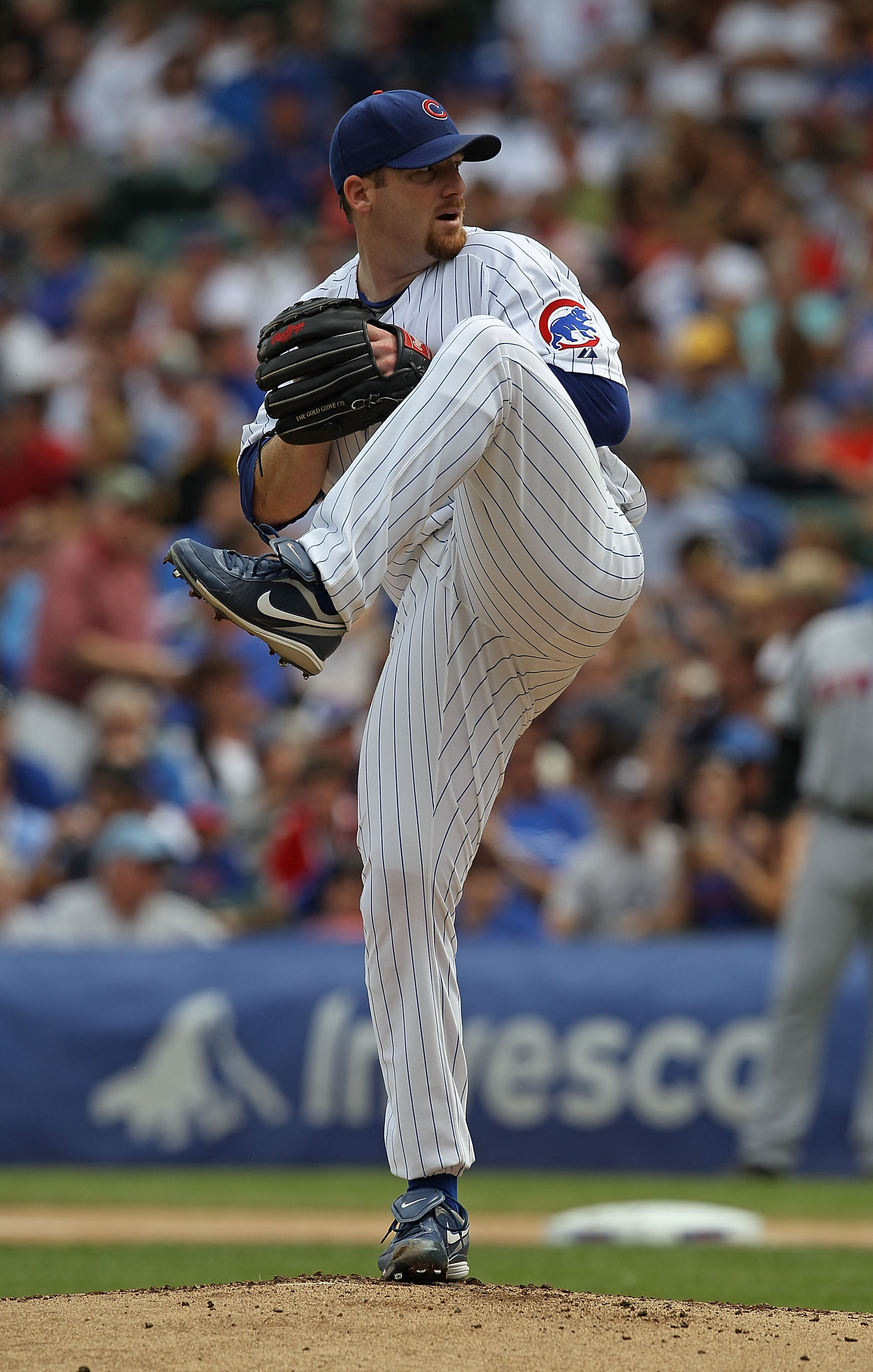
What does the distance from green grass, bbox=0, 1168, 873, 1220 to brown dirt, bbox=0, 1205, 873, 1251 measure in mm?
127

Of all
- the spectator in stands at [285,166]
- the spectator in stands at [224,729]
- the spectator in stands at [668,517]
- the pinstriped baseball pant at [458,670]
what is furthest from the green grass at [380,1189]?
the spectator in stands at [285,166]

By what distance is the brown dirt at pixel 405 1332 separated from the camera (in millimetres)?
3070

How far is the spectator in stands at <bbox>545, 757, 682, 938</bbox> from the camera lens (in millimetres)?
8398

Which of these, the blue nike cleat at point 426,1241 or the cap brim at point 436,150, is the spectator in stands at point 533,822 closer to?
the blue nike cleat at point 426,1241

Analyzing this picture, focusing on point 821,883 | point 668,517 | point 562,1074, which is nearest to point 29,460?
point 668,517

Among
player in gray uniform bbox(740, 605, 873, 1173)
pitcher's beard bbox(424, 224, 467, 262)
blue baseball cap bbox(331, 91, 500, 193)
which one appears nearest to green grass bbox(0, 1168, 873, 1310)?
player in gray uniform bbox(740, 605, 873, 1173)

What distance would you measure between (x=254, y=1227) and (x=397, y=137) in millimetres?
3886

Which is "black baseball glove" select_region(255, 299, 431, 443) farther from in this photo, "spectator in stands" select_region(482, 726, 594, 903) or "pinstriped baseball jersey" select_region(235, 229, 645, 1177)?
"spectator in stands" select_region(482, 726, 594, 903)

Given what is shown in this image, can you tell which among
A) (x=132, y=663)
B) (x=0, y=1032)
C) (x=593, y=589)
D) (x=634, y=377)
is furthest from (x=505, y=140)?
(x=593, y=589)

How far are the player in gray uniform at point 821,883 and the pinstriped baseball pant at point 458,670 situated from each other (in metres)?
3.55

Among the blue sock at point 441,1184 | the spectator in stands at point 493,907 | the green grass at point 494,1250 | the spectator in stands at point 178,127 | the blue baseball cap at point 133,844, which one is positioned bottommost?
the blue sock at point 441,1184

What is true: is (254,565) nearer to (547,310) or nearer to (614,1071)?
(547,310)

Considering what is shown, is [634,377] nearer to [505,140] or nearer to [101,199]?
[505,140]

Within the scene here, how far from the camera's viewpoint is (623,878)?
8508 millimetres
